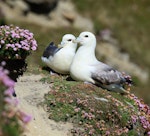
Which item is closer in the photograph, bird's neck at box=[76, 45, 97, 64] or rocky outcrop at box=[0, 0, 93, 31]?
bird's neck at box=[76, 45, 97, 64]

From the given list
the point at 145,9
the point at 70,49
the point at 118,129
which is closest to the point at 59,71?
the point at 70,49

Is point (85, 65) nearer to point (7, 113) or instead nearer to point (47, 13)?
point (7, 113)

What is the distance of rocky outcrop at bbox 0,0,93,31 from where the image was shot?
1281 inches

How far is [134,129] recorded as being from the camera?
1225 cm

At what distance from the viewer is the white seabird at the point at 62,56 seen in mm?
13492

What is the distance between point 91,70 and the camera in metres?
12.6

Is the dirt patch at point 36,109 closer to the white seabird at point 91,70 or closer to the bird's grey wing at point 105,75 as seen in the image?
the white seabird at point 91,70

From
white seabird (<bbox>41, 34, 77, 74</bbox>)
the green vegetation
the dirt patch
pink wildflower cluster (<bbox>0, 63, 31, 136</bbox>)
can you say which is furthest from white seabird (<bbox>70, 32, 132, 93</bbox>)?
pink wildflower cluster (<bbox>0, 63, 31, 136</bbox>)

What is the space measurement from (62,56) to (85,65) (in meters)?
0.95

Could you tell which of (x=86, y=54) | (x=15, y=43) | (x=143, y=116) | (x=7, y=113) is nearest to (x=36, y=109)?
(x=15, y=43)

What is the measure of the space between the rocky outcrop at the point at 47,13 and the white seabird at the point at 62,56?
59.4 feet

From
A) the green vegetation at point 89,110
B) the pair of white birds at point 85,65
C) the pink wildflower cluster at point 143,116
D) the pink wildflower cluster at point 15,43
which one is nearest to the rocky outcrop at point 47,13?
the pair of white birds at point 85,65

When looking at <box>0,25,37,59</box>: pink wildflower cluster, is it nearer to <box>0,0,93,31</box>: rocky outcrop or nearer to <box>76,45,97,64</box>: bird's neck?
<box>76,45,97,64</box>: bird's neck

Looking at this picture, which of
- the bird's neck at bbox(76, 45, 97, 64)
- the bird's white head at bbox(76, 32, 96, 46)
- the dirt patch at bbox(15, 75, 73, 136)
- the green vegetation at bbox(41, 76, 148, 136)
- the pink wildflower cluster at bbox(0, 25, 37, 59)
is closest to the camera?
the dirt patch at bbox(15, 75, 73, 136)
